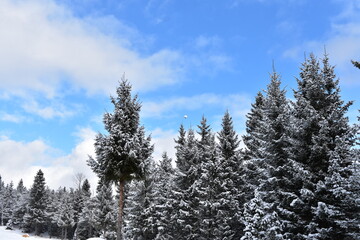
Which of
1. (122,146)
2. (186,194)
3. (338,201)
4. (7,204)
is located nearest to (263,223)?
(338,201)

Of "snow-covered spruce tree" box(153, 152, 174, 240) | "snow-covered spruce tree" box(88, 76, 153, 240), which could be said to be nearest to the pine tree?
"snow-covered spruce tree" box(153, 152, 174, 240)

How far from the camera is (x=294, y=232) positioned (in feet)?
54.9

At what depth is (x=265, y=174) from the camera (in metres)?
19.0

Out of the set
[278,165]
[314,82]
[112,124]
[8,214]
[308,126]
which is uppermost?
[314,82]

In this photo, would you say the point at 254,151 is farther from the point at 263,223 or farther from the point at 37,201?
the point at 37,201

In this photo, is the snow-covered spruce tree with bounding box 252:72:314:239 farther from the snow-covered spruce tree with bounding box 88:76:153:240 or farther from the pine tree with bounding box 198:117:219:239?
the snow-covered spruce tree with bounding box 88:76:153:240

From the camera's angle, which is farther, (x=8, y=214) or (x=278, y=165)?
(x=8, y=214)

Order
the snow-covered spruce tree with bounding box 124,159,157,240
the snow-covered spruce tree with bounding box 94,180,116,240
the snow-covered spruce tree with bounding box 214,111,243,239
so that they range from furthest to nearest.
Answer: the snow-covered spruce tree with bounding box 94,180,116,240 → the snow-covered spruce tree with bounding box 124,159,157,240 → the snow-covered spruce tree with bounding box 214,111,243,239

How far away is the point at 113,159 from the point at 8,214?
110m

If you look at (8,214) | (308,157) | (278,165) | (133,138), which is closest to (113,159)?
(133,138)

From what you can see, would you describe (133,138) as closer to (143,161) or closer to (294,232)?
(143,161)

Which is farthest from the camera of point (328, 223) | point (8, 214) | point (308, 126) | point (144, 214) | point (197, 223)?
point (8, 214)

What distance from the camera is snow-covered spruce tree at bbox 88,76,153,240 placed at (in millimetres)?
21500

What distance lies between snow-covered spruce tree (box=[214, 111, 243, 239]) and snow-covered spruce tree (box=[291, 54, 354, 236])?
9.29 m
